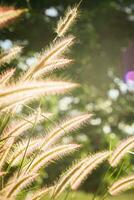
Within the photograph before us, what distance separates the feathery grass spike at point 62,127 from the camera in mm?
2076

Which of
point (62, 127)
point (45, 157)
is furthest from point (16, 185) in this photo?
point (62, 127)

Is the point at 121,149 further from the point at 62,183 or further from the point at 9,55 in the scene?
the point at 9,55

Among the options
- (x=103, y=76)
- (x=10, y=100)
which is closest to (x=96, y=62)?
(x=103, y=76)

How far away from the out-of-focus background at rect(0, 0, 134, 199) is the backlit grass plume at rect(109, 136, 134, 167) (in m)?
5.45

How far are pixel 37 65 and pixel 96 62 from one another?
349 inches

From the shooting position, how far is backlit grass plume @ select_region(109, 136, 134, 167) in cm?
219

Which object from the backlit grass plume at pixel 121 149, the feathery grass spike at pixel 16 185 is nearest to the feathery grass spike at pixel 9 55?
the feathery grass spike at pixel 16 185

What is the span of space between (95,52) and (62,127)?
855 centimetres

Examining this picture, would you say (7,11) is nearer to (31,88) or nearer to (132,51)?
(31,88)

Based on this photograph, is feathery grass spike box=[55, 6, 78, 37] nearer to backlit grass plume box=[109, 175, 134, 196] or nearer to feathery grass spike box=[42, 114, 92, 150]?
feathery grass spike box=[42, 114, 92, 150]

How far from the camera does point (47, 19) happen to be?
9227 mm

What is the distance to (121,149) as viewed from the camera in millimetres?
2211

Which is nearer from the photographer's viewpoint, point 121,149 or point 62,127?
point 62,127

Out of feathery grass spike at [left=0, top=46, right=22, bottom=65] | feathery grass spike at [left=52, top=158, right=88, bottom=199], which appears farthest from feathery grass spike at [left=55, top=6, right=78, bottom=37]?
feathery grass spike at [left=52, top=158, right=88, bottom=199]
